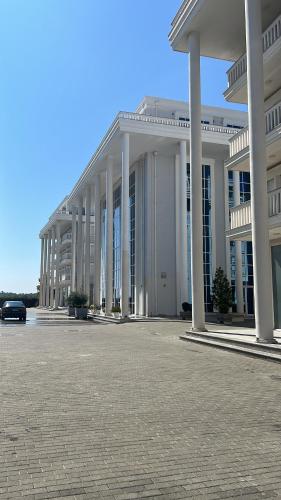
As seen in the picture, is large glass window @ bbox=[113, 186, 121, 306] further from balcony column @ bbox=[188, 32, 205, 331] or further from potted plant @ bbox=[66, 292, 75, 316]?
balcony column @ bbox=[188, 32, 205, 331]

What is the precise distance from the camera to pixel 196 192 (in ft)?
58.5

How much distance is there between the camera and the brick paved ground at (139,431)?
3.72 meters

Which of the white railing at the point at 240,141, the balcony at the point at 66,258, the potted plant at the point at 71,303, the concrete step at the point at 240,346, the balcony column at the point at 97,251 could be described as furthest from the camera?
the balcony at the point at 66,258

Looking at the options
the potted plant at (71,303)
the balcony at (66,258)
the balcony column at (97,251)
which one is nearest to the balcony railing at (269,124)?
the potted plant at (71,303)

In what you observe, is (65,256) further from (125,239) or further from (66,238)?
(125,239)

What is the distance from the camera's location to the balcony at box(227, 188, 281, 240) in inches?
593

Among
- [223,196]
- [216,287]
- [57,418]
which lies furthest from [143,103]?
[57,418]

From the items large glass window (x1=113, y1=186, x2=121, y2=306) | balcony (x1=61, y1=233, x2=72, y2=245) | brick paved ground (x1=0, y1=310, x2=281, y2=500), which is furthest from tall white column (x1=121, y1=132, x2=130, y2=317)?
balcony (x1=61, y1=233, x2=72, y2=245)

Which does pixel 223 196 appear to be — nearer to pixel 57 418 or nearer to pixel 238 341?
pixel 238 341

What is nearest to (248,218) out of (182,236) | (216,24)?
(216,24)

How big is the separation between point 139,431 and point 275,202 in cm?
1183

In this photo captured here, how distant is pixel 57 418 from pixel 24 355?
643cm

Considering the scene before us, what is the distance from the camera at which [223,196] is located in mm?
35500

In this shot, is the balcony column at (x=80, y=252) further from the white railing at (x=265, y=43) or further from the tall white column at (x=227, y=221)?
the white railing at (x=265, y=43)
